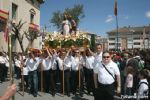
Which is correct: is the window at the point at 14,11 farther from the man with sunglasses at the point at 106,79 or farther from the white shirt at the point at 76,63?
the man with sunglasses at the point at 106,79

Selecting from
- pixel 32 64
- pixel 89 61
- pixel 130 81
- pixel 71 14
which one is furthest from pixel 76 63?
pixel 71 14

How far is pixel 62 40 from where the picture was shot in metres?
15.7

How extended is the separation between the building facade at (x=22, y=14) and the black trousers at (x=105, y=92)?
18.0 metres

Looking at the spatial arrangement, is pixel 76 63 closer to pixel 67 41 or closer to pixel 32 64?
pixel 67 41

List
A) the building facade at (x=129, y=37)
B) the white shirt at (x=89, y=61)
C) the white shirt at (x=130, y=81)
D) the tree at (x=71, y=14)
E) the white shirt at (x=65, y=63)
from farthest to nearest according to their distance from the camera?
the building facade at (x=129, y=37)
the tree at (x=71, y=14)
the white shirt at (x=65, y=63)
the white shirt at (x=89, y=61)
the white shirt at (x=130, y=81)

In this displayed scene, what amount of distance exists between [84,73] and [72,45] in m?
1.52

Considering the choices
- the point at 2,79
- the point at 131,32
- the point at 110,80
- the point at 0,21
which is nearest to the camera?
the point at 110,80

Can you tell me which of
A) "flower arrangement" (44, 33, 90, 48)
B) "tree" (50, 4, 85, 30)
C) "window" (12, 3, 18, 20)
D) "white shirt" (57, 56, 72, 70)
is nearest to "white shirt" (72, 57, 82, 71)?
"white shirt" (57, 56, 72, 70)

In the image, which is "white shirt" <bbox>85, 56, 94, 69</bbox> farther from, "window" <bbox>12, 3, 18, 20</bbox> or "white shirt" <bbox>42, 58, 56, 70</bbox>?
"window" <bbox>12, 3, 18, 20</bbox>

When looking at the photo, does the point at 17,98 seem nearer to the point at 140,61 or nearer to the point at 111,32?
the point at 140,61

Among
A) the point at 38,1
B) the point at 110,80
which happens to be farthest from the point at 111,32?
the point at 110,80

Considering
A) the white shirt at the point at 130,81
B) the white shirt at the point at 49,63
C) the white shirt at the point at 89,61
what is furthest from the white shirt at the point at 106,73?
the white shirt at the point at 49,63

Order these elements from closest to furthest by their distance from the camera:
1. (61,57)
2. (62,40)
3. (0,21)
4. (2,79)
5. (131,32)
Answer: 1. (61,57)
2. (62,40)
3. (2,79)
4. (0,21)
5. (131,32)

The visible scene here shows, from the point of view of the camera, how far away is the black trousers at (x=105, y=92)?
977cm
